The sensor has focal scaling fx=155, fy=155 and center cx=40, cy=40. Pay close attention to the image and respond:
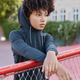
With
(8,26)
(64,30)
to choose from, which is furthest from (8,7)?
(64,30)

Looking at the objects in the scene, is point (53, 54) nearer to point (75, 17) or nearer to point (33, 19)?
point (33, 19)

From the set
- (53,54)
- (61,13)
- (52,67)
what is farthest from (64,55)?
(61,13)

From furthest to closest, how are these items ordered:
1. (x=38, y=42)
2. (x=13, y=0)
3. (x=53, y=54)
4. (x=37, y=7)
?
(x=13, y=0) < (x=38, y=42) < (x=37, y=7) < (x=53, y=54)

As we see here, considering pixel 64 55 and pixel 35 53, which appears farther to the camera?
pixel 64 55

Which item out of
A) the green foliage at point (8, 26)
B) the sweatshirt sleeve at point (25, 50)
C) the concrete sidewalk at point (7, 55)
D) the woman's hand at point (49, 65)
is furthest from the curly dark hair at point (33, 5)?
the green foliage at point (8, 26)

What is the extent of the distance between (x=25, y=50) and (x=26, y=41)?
0.20 meters

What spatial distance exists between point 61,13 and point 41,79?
19.7m

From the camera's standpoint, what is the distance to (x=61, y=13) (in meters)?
20.4

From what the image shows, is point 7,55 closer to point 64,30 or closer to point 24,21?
point 64,30

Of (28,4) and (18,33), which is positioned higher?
(28,4)

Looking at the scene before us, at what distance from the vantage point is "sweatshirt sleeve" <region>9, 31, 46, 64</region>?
3.51 feet

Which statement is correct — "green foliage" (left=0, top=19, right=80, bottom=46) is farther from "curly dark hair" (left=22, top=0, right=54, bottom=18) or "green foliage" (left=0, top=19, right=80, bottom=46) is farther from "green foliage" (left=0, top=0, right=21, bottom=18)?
"curly dark hair" (left=22, top=0, right=54, bottom=18)

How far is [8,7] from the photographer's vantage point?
1789 cm

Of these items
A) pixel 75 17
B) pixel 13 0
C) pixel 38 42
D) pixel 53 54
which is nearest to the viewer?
pixel 53 54
